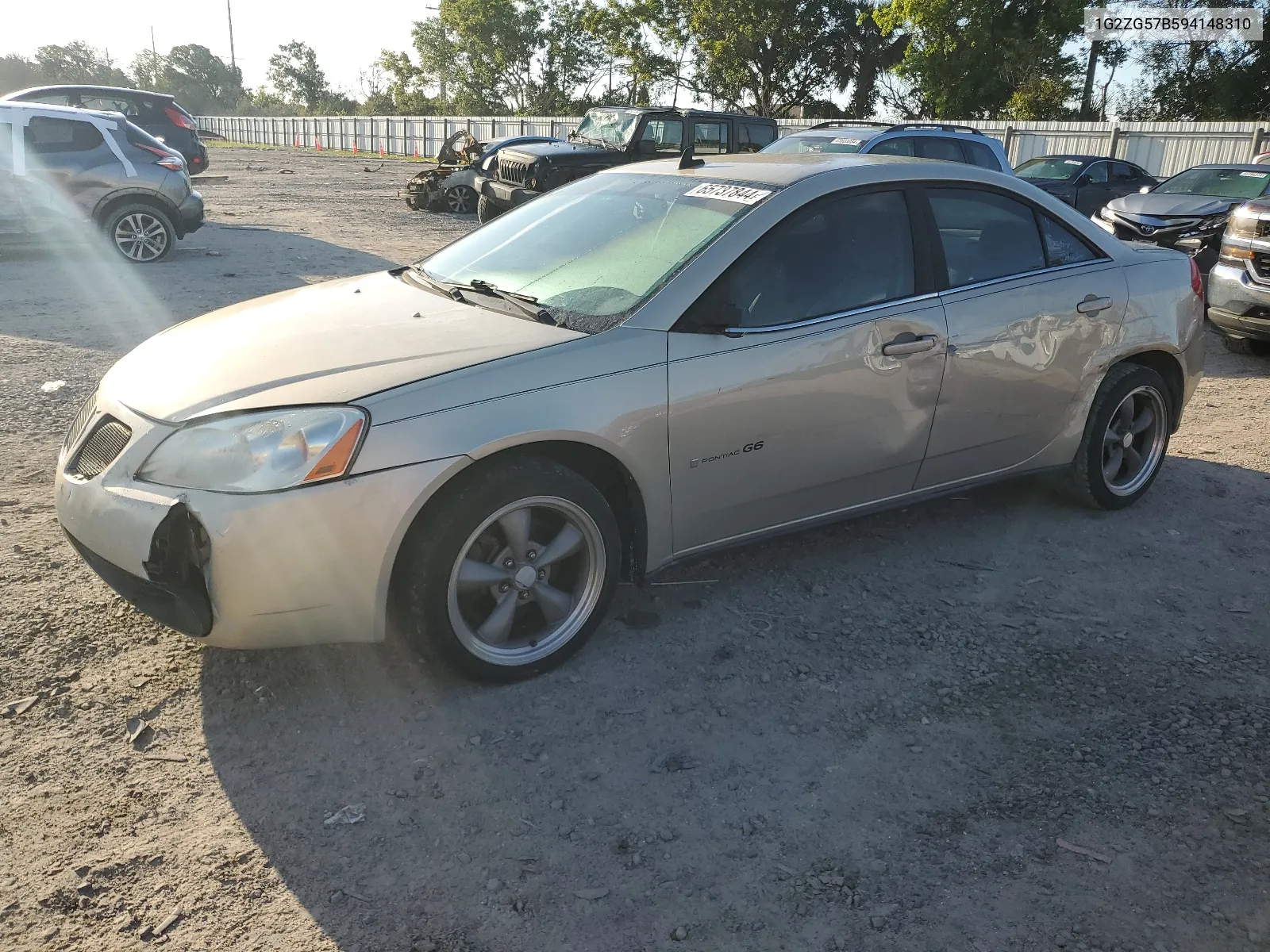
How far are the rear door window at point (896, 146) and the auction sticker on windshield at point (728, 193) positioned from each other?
27.6ft

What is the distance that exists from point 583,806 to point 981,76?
35937 mm

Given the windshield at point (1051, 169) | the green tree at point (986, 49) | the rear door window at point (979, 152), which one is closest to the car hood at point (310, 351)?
the rear door window at point (979, 152)

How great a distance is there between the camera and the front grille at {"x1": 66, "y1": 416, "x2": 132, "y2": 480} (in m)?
3.05

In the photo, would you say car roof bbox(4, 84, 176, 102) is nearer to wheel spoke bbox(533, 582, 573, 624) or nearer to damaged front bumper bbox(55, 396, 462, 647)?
damaged front bumper bbox(55, 396, 462, 647)

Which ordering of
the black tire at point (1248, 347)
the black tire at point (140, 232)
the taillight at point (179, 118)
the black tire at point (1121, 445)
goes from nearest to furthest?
the black tire at point (1121, 445)
the black tire at point (1248, 347)
the black tire at point (140, 232)
the taillight at point (179, 118)

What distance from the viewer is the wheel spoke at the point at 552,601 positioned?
3326mm

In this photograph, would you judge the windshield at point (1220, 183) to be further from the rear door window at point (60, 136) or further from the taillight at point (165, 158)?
the rear door window at point (60, 136)

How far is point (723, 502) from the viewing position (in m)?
3.58

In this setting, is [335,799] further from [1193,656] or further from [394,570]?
[1193,656]

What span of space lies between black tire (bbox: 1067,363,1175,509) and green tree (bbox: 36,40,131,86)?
300 feet

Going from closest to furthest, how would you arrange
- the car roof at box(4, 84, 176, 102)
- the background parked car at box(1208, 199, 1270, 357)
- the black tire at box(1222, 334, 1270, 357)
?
the background parked car at box(1208, 199, 1270, 357) → the black tire at box(1222, 334, 1270, 357) → the car roof at box(4, 84, 176, 102)

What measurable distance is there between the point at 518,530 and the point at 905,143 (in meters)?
10.4

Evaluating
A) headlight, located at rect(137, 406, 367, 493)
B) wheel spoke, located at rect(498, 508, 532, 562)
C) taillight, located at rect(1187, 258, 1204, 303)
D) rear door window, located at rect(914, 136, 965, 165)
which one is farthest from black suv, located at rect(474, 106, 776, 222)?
headlight, located at rect(137, 406, 367, 493)

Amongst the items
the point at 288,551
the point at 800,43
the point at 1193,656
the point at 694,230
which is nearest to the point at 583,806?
the point at 288,551
